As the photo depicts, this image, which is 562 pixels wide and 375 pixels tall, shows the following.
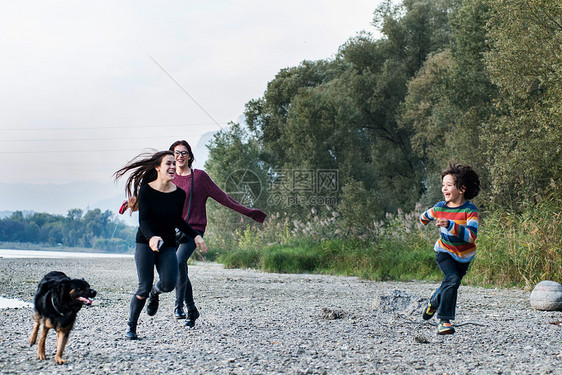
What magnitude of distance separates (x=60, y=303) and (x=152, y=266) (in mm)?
1262

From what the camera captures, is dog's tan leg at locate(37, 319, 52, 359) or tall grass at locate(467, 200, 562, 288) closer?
dog's tan leg at locate(37, 319, 52, 359)

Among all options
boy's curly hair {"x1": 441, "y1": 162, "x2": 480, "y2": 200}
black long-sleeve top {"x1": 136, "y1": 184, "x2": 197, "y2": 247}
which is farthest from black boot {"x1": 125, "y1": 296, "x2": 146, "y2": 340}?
boy's curly hair {"x1": 441, "y1": 162, "x2": 480, "y2": 200}

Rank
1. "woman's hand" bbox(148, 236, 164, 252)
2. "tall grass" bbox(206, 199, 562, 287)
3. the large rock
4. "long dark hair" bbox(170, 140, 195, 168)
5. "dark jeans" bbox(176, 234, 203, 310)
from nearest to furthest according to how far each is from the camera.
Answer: "woman's hand" bbox(148, 236, 164, 252), "dark jeans" bbox(176, 234, 203, 310), "long dark hair" bbox(170, 140, 195, 168), the large rock, "tall grass" bbox(206, 199, 562, 287)

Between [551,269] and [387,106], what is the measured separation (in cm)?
2529

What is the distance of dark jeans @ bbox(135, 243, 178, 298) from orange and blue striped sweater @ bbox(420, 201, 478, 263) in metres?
2.62

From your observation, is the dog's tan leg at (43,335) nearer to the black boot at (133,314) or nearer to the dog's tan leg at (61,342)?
the dog's tan leg at (61,342)

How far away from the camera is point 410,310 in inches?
325

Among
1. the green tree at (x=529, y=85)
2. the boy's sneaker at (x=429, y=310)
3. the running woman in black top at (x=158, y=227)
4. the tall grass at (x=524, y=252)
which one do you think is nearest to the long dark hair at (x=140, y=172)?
the running woman in black top at (x=158, y=227)

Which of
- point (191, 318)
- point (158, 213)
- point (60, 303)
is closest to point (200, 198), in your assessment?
point (158, 213)

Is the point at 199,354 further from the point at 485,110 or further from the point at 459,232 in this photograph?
the point at 485,110

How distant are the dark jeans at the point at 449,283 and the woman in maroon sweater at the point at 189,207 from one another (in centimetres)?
221

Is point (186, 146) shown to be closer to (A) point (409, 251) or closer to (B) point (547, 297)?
(B) point (547, 297)

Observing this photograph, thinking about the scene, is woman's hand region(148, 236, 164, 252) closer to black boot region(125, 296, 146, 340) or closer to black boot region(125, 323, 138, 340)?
→ black boot region(125, 296, 146, 340)

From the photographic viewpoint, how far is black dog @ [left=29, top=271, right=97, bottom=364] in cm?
511
